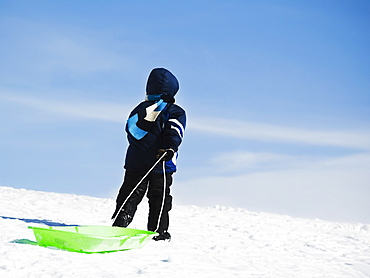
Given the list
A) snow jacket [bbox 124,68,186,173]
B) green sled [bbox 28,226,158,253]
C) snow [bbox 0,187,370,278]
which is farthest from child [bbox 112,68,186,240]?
green sled [bbox 28,226,158,253]

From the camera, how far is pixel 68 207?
26.9 ft

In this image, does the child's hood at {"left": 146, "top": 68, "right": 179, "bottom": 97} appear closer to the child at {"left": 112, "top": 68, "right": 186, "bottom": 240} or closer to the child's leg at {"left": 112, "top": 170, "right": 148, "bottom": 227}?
the child at {"left": 112, "top": 68, "right": 186, "bottom": 240}

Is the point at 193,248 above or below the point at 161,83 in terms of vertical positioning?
below

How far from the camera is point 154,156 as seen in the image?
5.08 meters

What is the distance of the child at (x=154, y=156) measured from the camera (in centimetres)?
500

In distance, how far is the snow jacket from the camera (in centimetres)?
504

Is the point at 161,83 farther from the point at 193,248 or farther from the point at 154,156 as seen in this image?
the point at 193,248

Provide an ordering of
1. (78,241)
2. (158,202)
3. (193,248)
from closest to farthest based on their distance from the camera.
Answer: (78,241) < (193,248) < (158,202)

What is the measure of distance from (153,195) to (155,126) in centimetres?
75

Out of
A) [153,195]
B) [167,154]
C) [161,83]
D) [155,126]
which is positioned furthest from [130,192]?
[161,83]

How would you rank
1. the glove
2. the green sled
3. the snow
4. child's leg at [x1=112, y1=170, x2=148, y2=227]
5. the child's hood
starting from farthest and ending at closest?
the child's hood, child's leg at [x1=112, y1=170, x2=148, y2=227], the glove, the green sled, the snow

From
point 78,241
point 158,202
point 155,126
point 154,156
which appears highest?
point 155,126

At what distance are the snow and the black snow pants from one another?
1.07 ft

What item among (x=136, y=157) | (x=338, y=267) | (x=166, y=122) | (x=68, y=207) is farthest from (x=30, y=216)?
(x=338, y=267)
